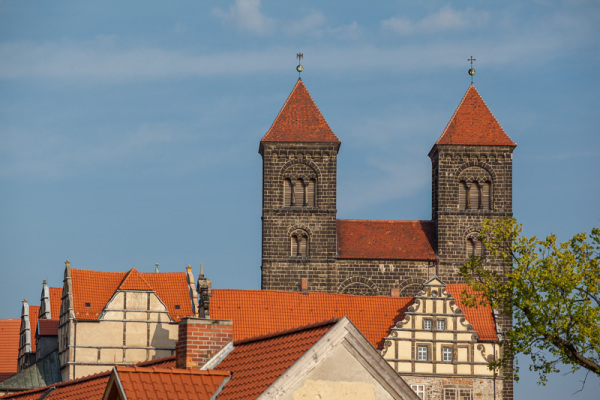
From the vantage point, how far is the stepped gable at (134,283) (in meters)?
54.7

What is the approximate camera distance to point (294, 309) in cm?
5888

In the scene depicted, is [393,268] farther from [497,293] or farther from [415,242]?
[497,293]

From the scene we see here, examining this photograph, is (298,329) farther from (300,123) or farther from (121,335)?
(300,123)

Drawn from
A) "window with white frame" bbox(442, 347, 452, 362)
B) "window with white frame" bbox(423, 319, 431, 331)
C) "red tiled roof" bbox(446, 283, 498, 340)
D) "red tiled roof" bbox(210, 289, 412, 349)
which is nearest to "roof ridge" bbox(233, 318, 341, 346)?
"window with white frame" bbox(442, 347, 452, 362)

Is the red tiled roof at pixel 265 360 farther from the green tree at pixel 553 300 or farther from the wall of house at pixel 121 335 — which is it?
the wall of house at pixel 121 335

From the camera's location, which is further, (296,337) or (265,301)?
(265,301)

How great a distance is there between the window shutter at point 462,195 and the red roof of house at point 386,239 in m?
1.85

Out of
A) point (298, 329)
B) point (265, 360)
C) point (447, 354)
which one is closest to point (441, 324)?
point (447, 354)

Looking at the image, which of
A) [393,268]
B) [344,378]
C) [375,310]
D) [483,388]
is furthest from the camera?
[393,268]

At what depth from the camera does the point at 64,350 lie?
55.0 m

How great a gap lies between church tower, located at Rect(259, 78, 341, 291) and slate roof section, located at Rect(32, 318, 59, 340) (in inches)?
404

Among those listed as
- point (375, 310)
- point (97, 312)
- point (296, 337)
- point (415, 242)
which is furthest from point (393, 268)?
point (296, 337)

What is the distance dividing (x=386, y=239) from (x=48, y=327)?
17063mm

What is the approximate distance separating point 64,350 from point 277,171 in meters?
15.6
